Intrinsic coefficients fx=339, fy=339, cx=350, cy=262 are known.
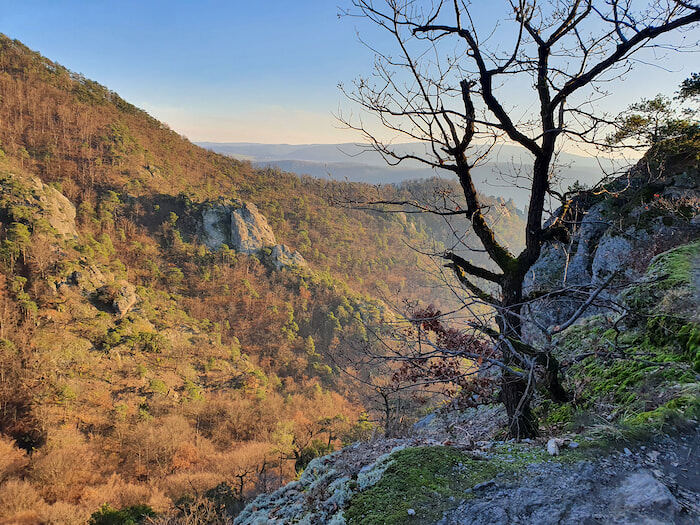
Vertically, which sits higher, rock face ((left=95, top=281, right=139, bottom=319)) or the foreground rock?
the foreground rock

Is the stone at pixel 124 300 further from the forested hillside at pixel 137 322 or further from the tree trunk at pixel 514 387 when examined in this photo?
the tree trunk at pixel 514 387

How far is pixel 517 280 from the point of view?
3.90 m

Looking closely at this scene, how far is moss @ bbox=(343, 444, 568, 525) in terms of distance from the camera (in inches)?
83.7

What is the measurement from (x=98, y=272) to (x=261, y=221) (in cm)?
2479

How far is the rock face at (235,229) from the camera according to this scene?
48.3 m

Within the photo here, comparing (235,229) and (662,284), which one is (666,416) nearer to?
(662,284)

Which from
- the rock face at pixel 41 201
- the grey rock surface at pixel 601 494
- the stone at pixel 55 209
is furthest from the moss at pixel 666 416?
the stone at pixel 55 209

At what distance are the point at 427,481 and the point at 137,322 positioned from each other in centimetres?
3629

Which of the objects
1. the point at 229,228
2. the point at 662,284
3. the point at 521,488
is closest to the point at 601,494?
the point at 521,488

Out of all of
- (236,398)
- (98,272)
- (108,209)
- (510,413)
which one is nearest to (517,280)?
(510,413)

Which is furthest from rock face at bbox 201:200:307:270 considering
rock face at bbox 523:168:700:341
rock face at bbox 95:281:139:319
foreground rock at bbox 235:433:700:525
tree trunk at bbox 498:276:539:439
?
foreground rock at bbox 235:433:700:525

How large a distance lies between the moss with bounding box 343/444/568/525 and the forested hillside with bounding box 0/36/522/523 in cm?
228

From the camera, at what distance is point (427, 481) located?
234 cm

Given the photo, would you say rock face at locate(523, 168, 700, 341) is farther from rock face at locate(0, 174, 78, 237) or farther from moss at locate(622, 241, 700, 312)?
rock face at locate(0, 174, 78, 237)
